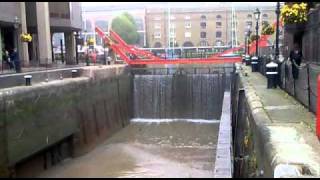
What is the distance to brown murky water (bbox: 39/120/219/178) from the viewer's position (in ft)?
58.4

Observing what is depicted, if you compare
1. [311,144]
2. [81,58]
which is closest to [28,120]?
[311,144]

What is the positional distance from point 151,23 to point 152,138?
276ft

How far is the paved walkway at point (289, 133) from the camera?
4.33 metres

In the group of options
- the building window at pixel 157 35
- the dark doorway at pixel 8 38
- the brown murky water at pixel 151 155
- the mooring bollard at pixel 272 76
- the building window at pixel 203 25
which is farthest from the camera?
the building window at pixel 157 35

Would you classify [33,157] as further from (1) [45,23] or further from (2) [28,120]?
(1) [45,23]

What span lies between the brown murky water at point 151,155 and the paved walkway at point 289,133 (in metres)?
8.21

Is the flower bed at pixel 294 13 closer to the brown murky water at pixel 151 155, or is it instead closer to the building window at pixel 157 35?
the brown murky water at pixel 151 155

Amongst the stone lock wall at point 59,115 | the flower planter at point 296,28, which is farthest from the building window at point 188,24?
the flower planter at point 296,28

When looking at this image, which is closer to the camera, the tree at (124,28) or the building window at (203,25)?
the building window at (203,25)

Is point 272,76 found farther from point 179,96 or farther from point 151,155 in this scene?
point 179,96

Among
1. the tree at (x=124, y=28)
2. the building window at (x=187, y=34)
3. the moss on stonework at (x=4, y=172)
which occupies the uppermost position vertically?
the tree at (x=124, y=28)

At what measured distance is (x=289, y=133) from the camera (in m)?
5.81

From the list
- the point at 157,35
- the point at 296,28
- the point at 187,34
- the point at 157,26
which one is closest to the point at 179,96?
the point at 296,28

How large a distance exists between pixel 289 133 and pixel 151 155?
50.2 feet
